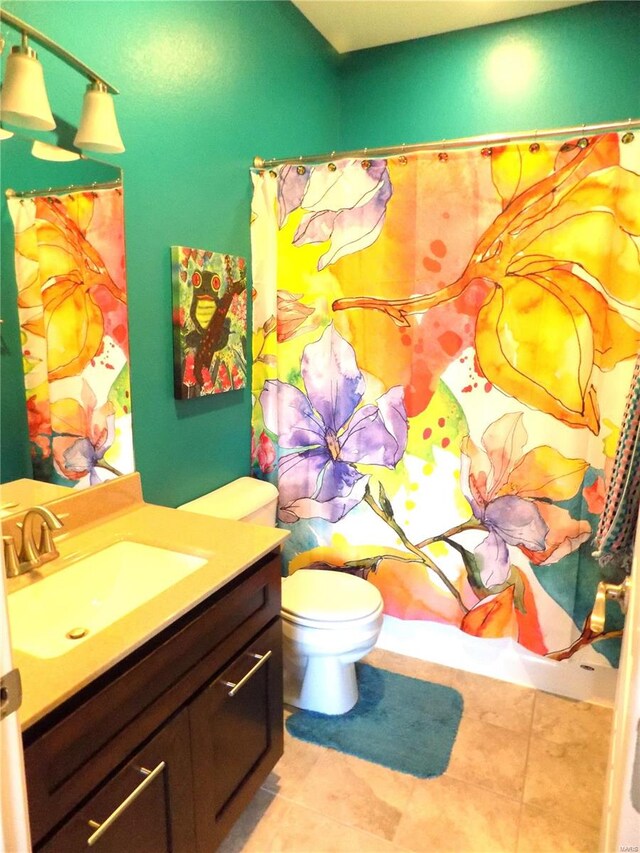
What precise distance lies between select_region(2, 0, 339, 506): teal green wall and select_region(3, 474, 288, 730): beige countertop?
0.20 m

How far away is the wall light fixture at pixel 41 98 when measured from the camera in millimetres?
1196

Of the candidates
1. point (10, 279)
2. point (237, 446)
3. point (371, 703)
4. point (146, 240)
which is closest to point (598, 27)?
point (146, 240)

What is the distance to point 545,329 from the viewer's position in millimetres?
1849

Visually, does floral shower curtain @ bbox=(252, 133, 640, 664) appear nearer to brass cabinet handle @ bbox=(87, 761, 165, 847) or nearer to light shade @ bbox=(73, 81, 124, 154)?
light shade @ bbox=(73, 81, 124, 154)

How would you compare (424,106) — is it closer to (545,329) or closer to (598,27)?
(598,27)

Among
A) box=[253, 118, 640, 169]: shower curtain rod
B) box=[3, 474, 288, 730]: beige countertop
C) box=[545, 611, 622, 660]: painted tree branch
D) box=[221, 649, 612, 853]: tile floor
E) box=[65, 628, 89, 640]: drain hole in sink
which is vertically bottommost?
box=[221, 649, 612, 853]: tile floor

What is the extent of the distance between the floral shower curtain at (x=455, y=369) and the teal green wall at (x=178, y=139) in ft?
0.68

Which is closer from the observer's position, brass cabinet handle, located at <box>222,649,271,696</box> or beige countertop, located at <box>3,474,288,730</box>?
beige countertop, located at <box>3,474,288,730</box>

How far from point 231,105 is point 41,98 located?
0.91 meters

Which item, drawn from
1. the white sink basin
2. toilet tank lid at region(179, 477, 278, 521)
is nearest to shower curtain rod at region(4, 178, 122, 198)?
the white sink basin

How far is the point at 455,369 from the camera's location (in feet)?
6.63

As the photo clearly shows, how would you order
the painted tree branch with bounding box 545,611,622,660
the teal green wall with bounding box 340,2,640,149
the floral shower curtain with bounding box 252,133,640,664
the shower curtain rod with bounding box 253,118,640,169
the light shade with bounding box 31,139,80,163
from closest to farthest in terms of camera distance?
1. the light shade with bounding box 31,139,80,163
2. the shower curtain rod with bounding box 253,118,640,169
3. the floral shower curtain with bounding box 252,133,640,664
4. the painted tree branch with bounding box 545,611,622,660
5. the teal green wall with bounding box 340,2,640,149

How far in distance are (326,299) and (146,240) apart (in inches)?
29.2

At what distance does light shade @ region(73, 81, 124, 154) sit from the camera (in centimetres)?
137
